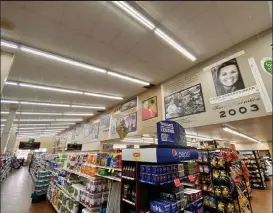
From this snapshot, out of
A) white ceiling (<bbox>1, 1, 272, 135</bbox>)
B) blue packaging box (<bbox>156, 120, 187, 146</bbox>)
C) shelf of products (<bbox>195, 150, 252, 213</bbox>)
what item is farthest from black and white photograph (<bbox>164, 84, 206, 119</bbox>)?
blue packaging box (<bbox>156, 120, 187, 146</bbox>)

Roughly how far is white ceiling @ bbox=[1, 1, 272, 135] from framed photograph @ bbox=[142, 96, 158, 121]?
1.16 m

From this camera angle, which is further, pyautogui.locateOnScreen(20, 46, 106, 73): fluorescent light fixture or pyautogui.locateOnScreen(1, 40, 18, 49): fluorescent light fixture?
pyautogui.locateOnScreen(20, 46, 106, 73): fluorescent light fixture

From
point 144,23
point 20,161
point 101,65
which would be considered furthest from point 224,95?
point 20,161

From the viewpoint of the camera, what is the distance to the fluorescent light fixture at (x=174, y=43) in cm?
355

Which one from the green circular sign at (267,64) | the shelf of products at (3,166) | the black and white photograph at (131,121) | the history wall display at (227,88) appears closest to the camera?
the green circular sign at (267,64)

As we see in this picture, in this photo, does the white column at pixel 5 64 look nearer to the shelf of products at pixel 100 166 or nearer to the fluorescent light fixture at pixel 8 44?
the fluorescent light fixture at pixel 8 44

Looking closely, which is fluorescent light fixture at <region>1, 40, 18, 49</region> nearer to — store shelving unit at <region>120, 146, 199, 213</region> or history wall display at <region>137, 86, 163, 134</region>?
store shelving unit at <region>120, 146, 199, 213</region>

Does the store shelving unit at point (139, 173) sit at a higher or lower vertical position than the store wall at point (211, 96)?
lower

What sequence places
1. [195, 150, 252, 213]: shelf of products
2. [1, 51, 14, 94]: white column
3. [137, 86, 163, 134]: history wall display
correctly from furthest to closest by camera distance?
[137, 86, 163, 134]: history wall display < [195, 150, 252, 213]: shelf of products < [1, 51, 14, 94]: white column

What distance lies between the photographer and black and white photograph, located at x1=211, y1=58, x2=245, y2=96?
3.98 m

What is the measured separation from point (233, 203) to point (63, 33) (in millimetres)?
6191

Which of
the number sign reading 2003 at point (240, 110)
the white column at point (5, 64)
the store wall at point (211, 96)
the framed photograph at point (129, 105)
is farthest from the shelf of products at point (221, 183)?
the white column at point (5, 64)

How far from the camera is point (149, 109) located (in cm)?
638

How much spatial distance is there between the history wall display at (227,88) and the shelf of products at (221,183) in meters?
1.25
